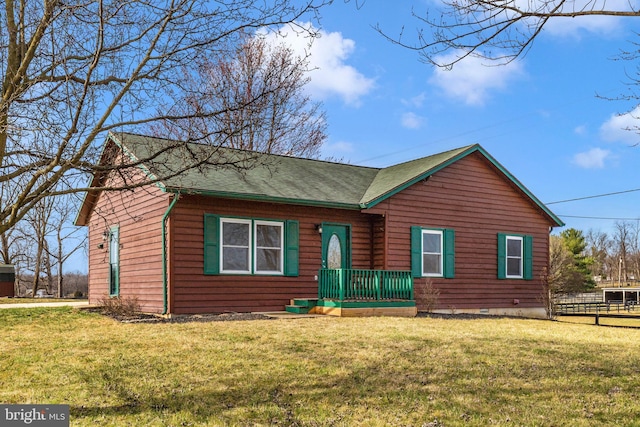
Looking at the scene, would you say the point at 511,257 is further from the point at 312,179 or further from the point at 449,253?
the point at 312,179

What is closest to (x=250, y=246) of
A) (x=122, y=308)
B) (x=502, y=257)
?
(x=122, y=308)

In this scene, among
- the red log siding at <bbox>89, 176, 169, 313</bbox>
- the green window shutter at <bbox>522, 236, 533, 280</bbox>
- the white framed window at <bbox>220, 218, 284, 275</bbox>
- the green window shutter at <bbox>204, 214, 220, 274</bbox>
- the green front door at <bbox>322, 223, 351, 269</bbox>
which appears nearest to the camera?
the green window shutter at <bbox>204, 214, 220, 274</bbox>

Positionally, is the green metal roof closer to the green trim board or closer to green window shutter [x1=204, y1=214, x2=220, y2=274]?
green window shutter [x1=204, y1=214, x2=220, y2=274]

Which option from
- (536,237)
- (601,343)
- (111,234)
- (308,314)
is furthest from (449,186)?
(111,234)

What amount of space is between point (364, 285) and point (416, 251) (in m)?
2.96

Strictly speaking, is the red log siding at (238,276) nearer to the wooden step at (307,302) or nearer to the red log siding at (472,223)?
the wooden step at (307,302)

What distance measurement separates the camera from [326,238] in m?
16.3

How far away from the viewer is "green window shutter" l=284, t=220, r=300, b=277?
51.2 feet

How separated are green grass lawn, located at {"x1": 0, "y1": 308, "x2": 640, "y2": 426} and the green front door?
16.6ft

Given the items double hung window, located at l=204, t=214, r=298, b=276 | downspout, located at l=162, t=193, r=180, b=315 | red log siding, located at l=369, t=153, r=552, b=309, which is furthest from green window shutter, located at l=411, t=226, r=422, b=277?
downspout, located at l=162, t=193, r=180, b=315

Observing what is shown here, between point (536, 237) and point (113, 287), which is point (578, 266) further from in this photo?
point (113, 287)

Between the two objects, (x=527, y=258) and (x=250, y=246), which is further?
(x=527, y=258)

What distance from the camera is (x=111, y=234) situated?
1848cm

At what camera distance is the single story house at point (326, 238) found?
1441 cm
